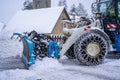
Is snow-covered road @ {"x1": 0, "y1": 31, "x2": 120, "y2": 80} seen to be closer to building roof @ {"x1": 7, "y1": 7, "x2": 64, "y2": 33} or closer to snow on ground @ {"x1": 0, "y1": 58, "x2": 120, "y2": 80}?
snow on ground @ {"x1": 0, "y1": 58, "x2": 120, "y2": 80}

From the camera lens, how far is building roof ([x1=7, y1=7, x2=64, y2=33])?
38.8 m

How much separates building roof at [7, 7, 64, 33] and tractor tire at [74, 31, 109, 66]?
1094 inches

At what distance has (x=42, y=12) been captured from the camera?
44.2 m

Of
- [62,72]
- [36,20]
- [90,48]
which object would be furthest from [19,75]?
[36,20]

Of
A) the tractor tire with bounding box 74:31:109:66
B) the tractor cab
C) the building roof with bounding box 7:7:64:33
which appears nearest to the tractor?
the tractor tire with bounding box 74:31:109:66

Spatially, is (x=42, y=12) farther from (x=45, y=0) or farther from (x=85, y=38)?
(x=85, y=38)

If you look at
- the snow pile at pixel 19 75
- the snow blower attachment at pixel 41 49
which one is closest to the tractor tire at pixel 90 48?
the snow blower attachment at pixel 41 49

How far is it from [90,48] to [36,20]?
33788 mm

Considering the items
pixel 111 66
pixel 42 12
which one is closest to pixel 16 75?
pixel 111 66

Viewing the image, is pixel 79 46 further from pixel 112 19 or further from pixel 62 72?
pixel 112 19

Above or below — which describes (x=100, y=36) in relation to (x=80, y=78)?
above

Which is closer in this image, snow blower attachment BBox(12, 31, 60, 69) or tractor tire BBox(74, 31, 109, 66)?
snow blower attachment BBox(12, 31, 60, 69)

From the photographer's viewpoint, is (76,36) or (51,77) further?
(76,36)

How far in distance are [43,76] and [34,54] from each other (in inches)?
55.6
